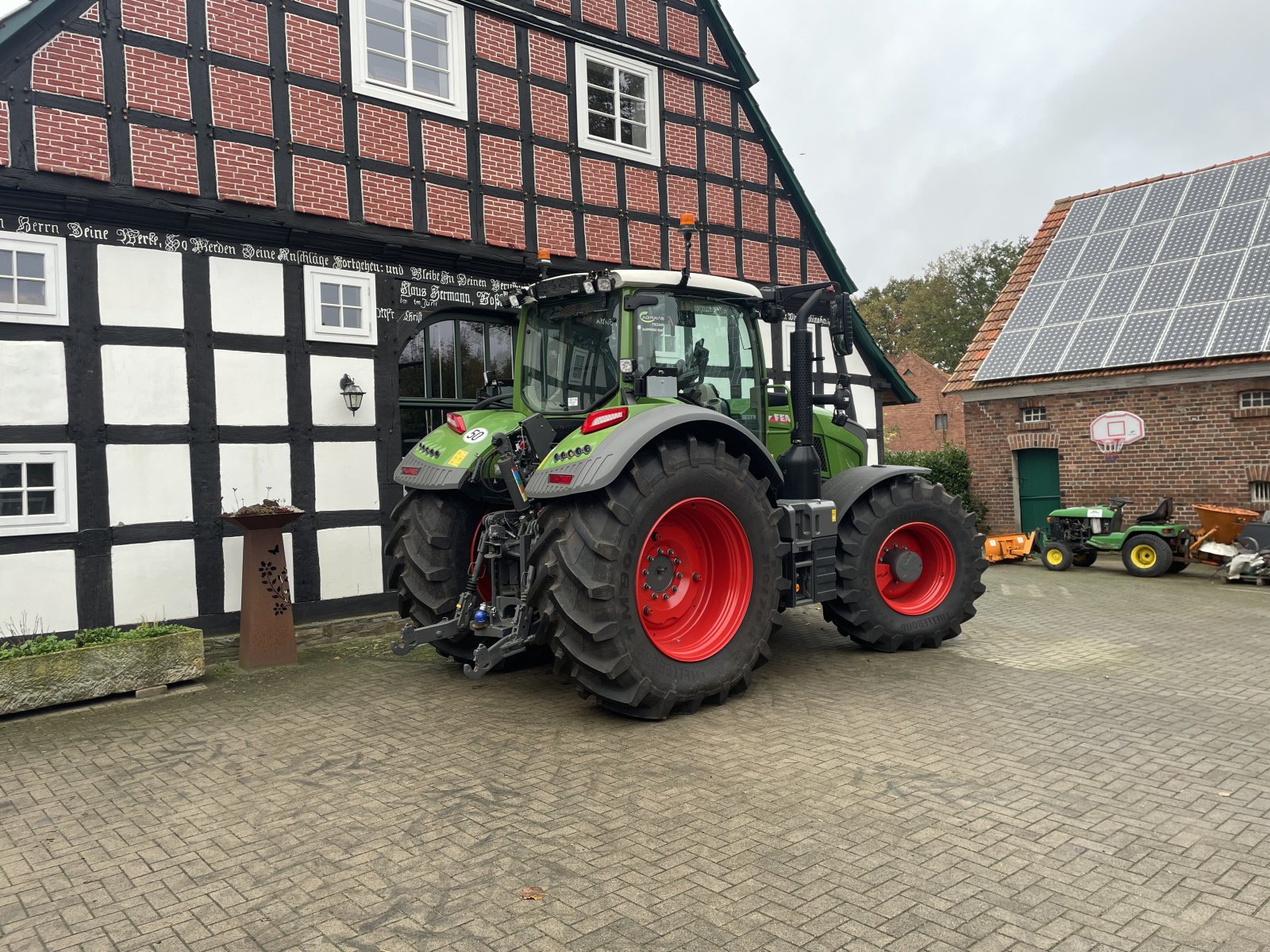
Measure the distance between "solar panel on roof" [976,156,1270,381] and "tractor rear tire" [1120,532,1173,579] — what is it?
3.09 m

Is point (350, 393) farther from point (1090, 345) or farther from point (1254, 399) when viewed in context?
point (1254, 399)

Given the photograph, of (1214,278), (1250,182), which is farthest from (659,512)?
(1250,182)

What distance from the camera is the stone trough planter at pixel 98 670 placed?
17.9 feet

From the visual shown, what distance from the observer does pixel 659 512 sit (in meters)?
4.97

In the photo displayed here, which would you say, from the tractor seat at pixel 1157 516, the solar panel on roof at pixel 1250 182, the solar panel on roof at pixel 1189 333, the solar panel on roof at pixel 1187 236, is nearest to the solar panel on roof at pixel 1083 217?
the solar panel on roof at pixel 1187 236

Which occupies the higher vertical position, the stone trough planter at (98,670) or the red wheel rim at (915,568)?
the red wheel rim at (915,568)

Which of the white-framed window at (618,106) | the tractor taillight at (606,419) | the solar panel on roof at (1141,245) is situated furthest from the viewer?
the solar panel on roof at (1141,245)

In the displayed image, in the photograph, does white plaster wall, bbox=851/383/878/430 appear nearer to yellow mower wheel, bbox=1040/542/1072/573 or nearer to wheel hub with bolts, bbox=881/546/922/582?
yellow mower wheel, bbox=1040/542/1072/573

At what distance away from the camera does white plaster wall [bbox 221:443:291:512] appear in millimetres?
7668

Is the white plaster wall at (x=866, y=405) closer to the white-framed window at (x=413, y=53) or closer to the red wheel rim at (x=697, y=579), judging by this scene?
the white-framed window at (x=413, y=53)

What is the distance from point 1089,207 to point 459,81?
543 inches

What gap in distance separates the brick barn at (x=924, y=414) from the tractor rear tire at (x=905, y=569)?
3264cm

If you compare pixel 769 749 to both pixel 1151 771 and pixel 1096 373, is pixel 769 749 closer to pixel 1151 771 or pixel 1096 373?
pixel 1151 771

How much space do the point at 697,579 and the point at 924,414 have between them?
124ft
